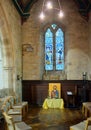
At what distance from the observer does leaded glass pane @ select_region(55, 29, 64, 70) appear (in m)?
12.5

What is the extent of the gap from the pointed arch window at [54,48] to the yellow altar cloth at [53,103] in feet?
6.44

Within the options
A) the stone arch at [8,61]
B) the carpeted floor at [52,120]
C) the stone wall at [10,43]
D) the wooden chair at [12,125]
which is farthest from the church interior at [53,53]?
the wooden chair at [12,125]

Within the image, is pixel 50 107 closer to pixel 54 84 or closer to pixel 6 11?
pixel 54 84

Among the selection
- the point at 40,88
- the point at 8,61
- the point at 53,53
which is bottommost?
the point at 40,88

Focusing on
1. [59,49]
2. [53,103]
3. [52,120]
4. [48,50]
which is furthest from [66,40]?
[52,120]

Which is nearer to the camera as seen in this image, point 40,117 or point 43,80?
point 40,117

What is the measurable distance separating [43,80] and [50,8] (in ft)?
11.5

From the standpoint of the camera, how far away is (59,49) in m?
12.6

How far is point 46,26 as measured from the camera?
12.5 meters

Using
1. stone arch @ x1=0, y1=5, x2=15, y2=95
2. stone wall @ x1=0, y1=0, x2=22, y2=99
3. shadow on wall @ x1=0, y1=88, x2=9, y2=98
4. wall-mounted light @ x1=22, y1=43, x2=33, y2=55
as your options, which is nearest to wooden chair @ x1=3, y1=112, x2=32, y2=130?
shadow on wall @ x1=0, y1=88, x2=9, y2=98

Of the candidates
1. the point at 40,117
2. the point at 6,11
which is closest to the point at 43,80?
the point at 40,117

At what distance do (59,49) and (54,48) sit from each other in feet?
0.82

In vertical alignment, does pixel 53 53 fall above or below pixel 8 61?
above

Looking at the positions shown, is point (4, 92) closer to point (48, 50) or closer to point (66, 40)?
point (48, 50)
